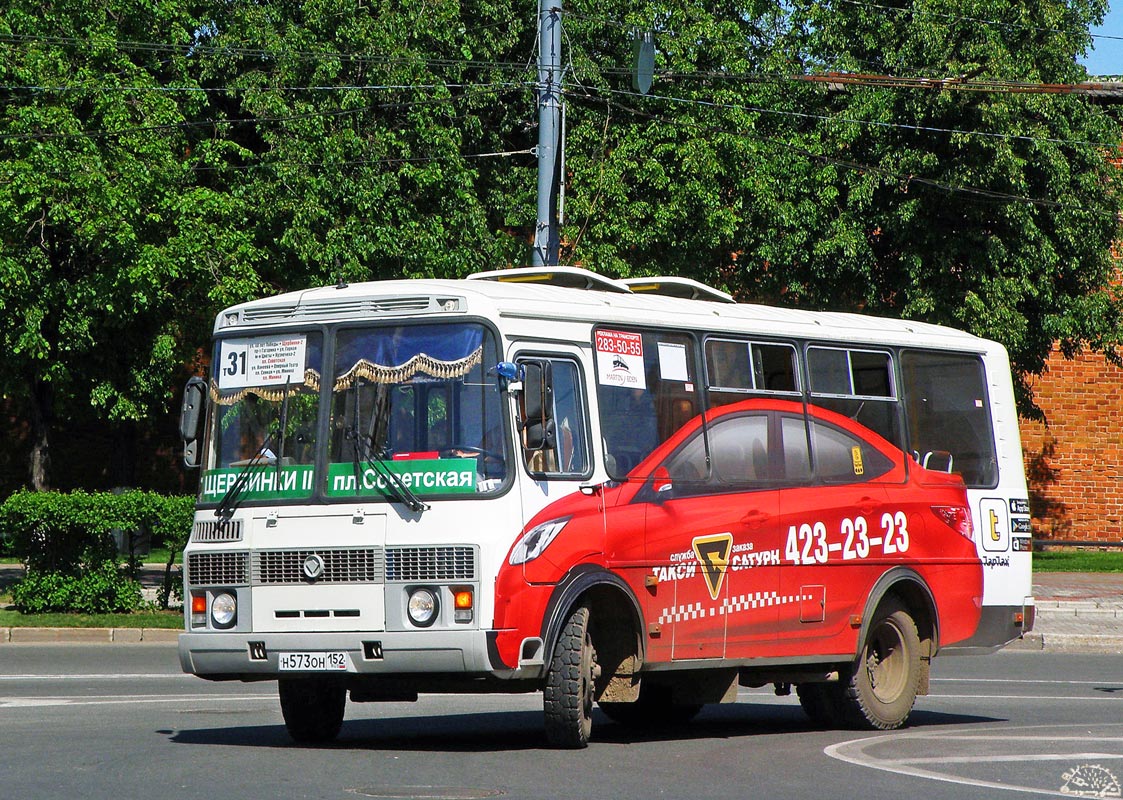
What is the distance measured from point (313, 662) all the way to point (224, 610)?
2.44 feet

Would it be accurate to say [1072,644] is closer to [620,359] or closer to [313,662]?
[620,359]

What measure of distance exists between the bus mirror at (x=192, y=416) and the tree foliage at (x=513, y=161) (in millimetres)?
12028

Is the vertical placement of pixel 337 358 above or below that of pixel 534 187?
below

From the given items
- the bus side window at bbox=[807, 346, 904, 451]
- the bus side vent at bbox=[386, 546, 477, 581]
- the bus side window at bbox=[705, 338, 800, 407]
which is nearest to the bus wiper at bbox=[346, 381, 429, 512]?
the bus side vent at bbox=[386, 546, 477, 581]

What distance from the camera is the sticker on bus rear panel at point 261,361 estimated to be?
10531mm

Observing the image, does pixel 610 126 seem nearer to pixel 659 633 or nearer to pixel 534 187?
pixel 534 187

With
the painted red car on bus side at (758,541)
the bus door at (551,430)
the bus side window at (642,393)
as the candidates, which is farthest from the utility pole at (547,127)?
the bus door at (551,430)

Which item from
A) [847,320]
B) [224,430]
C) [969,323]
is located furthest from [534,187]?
[224,430]

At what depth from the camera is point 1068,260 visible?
28.6m

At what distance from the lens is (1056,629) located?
21719 millimetres

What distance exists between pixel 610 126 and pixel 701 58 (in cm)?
179

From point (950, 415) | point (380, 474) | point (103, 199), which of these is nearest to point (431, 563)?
point (380, 474)

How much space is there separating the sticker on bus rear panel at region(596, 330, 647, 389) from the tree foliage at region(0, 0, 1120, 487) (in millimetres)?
12699

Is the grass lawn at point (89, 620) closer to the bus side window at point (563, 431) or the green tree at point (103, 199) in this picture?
the green tree at point (103, 199)
